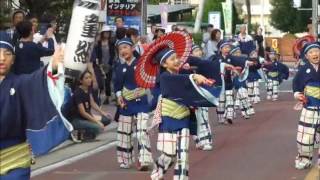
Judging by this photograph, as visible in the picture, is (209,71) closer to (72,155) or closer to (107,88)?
(72,155)

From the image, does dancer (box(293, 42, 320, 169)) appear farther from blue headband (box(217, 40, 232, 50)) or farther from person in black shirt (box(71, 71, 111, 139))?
blue headband (box(217, 40, 232, 50))

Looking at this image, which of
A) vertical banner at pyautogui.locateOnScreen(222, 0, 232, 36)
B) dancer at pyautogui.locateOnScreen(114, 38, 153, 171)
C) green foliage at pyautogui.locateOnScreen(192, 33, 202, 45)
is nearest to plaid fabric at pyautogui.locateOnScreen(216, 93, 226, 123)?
dancer at pyautogui.locateOnScreen(114, 38, 153, 171)

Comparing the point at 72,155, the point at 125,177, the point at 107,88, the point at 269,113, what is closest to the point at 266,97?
the point at 269,113

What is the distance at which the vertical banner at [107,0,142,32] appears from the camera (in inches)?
868

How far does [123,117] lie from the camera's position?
1062cm

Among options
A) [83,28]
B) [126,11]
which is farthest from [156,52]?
[126,11]

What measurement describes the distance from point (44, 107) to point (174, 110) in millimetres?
3019

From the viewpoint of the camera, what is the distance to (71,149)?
41.6ft

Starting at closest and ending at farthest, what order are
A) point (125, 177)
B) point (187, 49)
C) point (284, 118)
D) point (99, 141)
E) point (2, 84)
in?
point (2, 84), point (187, 49), point (125, 177), point (99, 141), point (284, 118)

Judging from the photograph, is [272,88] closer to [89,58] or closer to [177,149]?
[177,149]

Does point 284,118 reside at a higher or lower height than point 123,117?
lower

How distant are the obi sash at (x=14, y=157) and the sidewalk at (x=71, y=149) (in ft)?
16.0

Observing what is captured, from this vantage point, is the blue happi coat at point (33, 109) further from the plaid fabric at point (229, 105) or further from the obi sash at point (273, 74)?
the obi sash at point (273, 74)

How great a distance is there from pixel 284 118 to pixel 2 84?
40.9 feet
